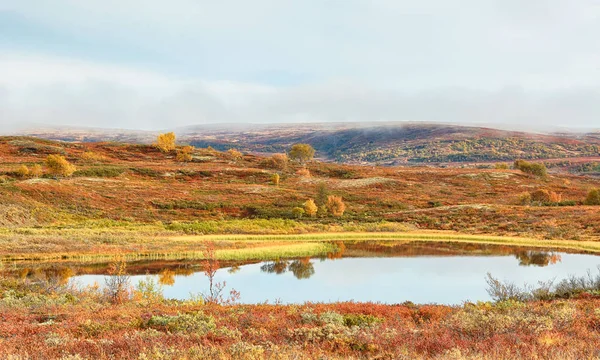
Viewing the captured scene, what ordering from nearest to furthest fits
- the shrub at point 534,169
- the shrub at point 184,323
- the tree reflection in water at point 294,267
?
the shrub at point 184,323 → the tree reflection in water at point 294,267 → the shrub at point 534,169

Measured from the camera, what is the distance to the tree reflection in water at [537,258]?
38.5m

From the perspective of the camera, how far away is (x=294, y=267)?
37281 mm

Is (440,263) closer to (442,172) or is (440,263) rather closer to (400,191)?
(400,191)

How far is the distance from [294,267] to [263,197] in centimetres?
5032

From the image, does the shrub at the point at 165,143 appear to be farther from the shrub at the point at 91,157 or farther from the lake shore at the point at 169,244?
the lake shore at the point at 169,244

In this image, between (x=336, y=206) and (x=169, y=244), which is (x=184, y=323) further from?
(x=336, y=206)

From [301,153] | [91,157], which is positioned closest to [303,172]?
[301,153]

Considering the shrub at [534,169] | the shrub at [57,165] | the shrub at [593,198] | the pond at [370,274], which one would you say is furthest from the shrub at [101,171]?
the shrub at [534,169]

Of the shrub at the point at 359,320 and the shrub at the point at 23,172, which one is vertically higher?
the shrub at the point at 359,320

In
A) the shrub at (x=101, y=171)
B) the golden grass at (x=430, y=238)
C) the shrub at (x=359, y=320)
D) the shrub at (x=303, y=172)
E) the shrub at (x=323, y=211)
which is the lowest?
the shrub at (x=323, y=211)

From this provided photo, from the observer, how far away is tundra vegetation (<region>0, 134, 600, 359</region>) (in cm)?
1033

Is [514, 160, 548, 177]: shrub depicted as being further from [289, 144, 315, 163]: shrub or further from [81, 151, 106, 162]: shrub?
[81, 151, 106, 162]: shrub

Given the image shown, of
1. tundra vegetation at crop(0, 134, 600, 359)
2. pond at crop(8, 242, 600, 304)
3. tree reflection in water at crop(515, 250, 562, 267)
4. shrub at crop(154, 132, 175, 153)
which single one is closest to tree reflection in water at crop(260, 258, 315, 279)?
pond at crop(8, 242, 600, 304)

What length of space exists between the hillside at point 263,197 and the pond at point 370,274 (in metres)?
18.8
